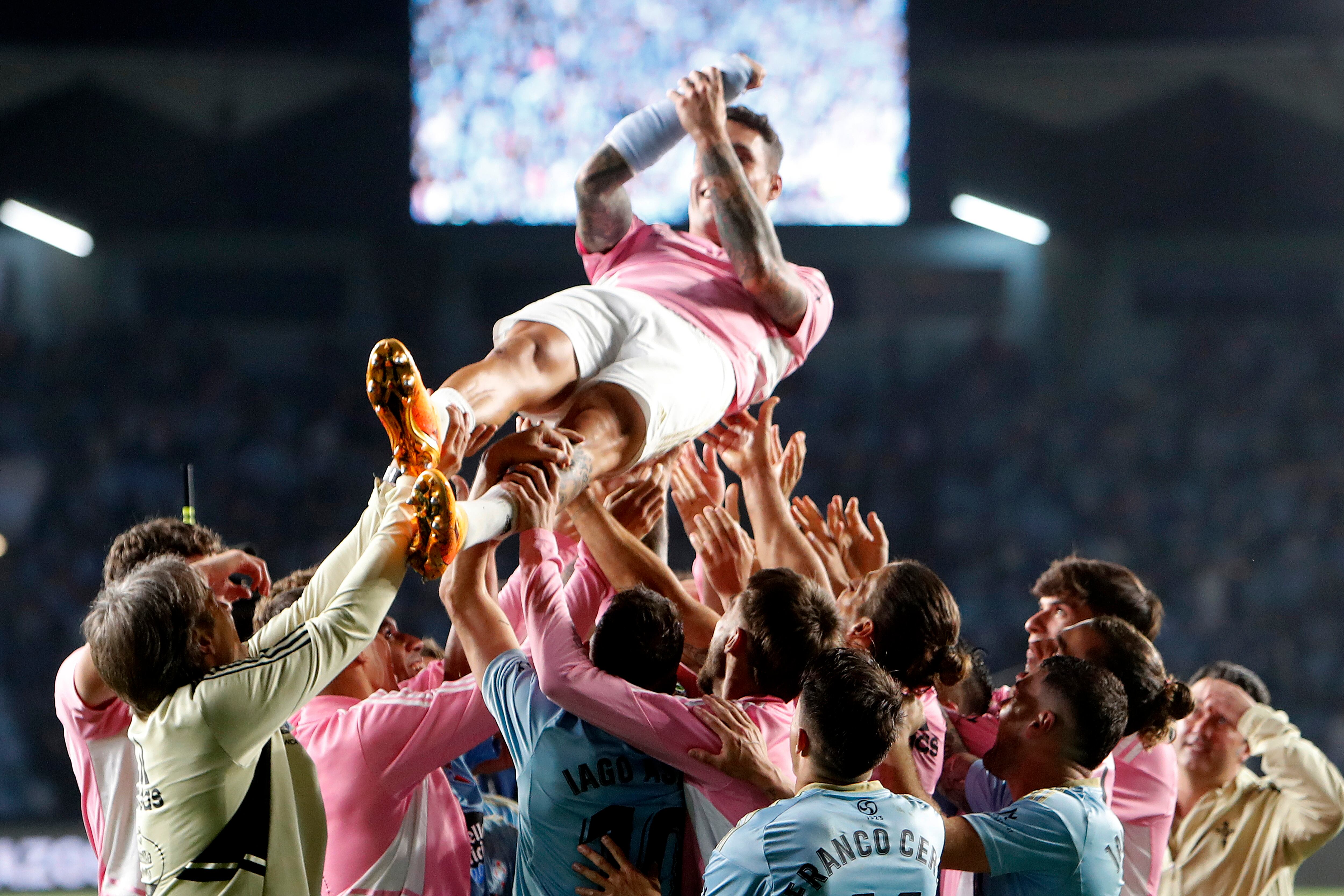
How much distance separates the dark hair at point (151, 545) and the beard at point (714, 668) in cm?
103

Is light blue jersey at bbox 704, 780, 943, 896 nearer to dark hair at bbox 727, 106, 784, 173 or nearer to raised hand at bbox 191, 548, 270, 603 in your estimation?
raised hand at bbox 191, 548, 270, 603

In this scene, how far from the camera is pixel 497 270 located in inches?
424

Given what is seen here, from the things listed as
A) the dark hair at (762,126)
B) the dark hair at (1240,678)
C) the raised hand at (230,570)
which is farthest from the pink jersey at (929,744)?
the dark hair at (762,126)

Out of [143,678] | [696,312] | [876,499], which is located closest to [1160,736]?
[696,312]

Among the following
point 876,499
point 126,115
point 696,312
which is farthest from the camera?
point 126,115

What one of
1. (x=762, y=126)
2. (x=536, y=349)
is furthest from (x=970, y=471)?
(x=536, y=349)

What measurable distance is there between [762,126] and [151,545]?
192 cm

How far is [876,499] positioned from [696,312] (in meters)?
7.61

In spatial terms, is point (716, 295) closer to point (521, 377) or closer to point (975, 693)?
point (521, 377)

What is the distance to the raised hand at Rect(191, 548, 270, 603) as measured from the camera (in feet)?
7.93

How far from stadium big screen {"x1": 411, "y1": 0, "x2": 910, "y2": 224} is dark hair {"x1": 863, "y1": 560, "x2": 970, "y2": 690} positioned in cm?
756

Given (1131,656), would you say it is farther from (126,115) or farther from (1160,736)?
(126,115)

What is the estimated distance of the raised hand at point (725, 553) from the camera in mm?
2760

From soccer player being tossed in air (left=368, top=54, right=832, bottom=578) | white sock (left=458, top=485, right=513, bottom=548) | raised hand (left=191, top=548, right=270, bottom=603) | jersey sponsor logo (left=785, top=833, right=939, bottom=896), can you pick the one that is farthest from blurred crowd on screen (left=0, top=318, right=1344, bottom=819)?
jersey sponsor logo (left=785, top=833, right=939, bottom=896)
